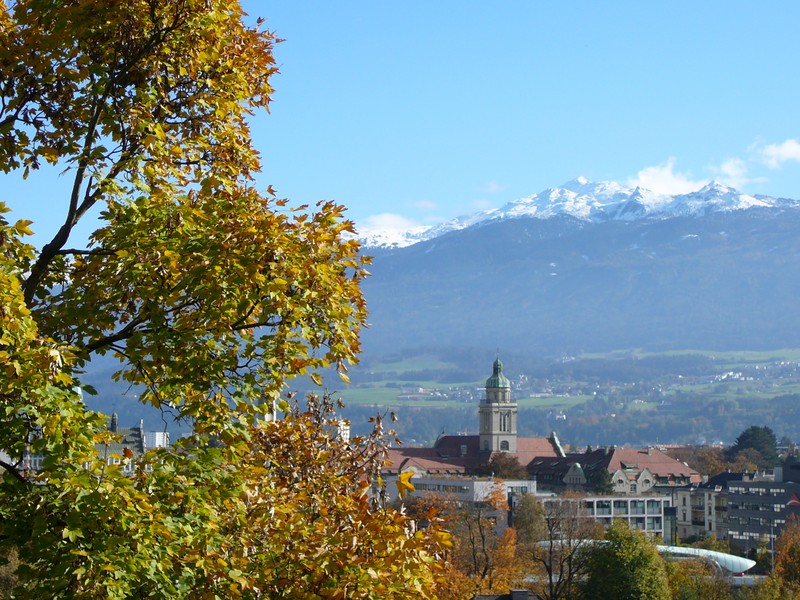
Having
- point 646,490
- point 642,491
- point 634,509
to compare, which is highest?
point 646,490

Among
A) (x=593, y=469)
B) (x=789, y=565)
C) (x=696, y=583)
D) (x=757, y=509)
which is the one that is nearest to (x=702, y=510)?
(x=757, y=509)

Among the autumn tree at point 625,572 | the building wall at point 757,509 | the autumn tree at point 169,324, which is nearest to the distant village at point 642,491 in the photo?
the building wall at point 757,509

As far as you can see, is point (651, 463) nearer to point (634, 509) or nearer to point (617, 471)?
point (617, 471)

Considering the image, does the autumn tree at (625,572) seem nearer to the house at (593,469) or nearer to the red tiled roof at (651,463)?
the house at (593,469)

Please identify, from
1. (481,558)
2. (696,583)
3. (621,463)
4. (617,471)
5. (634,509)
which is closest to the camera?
(696,583)

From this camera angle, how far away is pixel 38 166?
1305 cm

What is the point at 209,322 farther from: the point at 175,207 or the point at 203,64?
the point at 203,64

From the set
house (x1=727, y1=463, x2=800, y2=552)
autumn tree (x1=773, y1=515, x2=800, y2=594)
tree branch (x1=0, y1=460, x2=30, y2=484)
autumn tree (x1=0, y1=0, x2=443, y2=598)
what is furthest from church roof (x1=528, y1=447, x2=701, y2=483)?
tree branch (x1=0, y1=460, x2=30, y2=484)

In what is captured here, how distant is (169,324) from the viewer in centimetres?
1227

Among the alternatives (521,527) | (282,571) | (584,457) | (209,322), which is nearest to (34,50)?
(209,322)

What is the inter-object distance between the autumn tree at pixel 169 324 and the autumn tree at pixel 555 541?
51627 mm

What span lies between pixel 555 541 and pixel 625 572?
87.5 feet

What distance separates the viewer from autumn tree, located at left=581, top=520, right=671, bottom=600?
61750 mm

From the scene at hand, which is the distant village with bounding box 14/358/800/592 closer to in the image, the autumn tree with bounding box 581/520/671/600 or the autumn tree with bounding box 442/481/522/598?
the autumn tree with bounding box 442/481/522/598
